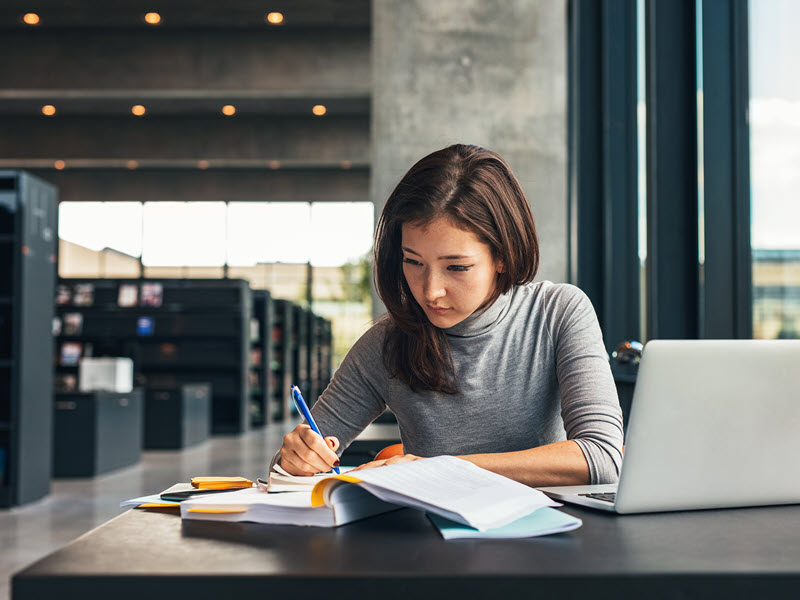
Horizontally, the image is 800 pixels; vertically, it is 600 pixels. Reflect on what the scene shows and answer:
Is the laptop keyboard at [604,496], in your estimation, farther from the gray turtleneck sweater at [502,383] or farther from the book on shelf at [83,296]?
the book on shelf at [83,296]

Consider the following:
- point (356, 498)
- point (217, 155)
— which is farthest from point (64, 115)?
point (356, 498)

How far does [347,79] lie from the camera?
10.7 metres

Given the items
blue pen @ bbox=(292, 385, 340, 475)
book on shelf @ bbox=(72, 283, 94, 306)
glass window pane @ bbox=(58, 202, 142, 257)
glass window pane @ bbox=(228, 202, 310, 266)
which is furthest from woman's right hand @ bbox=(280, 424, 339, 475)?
glass window pane @ bbox=(58, 202, 142, 257)

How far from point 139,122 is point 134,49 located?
96.1 inches

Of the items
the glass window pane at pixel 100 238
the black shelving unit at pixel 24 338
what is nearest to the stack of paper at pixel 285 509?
the black shelving unit at pixel 24 338

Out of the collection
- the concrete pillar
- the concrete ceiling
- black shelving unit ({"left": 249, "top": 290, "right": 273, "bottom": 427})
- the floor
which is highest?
the concrete ceiling

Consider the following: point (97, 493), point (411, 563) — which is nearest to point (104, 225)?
point (97, 493)

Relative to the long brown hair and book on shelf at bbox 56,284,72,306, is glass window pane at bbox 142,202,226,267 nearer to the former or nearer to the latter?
book on shelf at bbox 56,284,72,306

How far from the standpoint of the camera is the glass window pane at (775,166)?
2.03m

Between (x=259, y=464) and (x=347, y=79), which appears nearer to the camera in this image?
(x=259, y=464)

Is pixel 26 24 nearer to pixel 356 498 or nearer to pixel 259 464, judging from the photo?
pixel 259 464

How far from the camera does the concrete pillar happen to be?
5.14 metres

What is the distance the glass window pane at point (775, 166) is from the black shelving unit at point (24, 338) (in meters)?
3.95

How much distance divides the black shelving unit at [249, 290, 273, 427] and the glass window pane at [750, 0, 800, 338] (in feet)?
28.2
